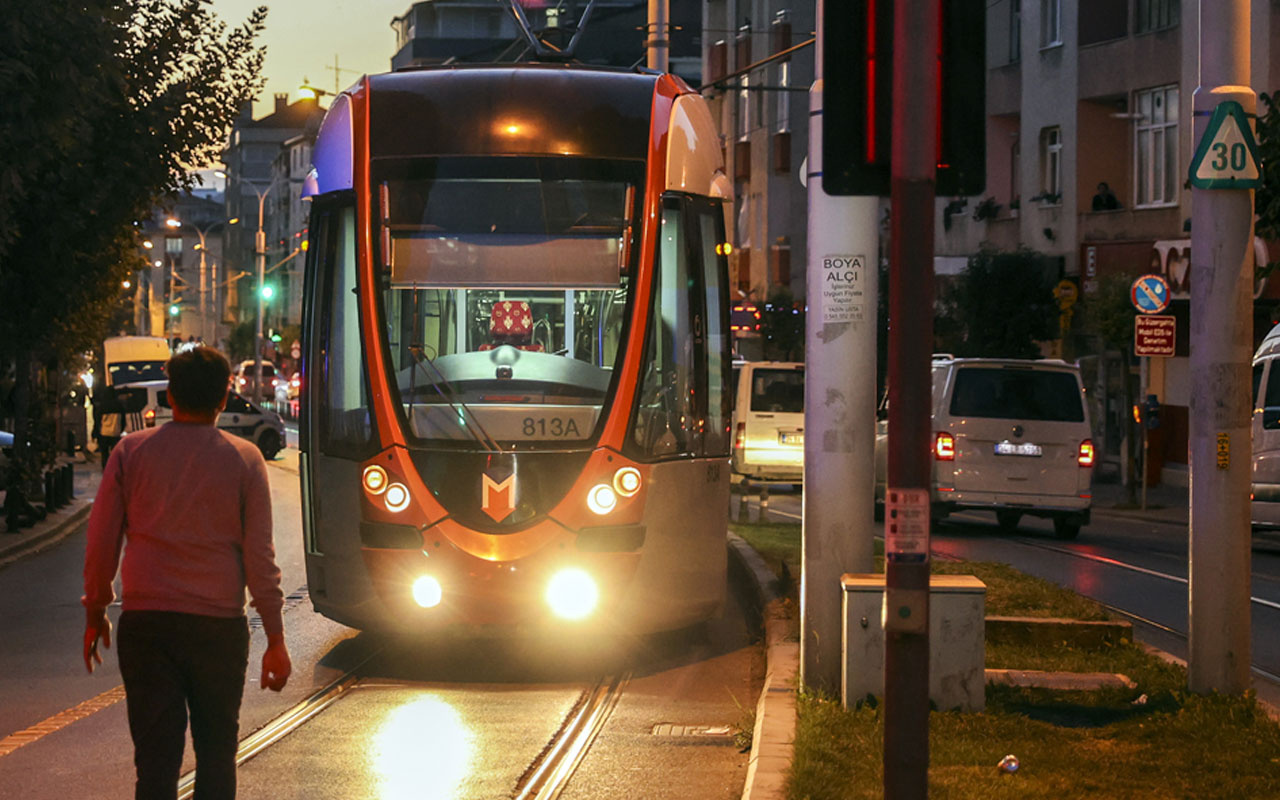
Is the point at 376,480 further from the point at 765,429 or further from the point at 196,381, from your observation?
the point at 765,429

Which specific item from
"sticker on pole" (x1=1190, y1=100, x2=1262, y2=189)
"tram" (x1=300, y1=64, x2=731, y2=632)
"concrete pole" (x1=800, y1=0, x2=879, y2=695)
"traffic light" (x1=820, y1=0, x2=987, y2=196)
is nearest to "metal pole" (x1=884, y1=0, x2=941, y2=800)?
"traffic light" (x1=820, y1=0, x2=987, y2=196)

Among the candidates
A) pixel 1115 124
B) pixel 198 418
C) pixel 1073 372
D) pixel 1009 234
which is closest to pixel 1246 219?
pixel 198 418

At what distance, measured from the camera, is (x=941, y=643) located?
337 inches

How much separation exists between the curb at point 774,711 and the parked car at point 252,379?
65325mm

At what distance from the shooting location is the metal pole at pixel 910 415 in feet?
17.0

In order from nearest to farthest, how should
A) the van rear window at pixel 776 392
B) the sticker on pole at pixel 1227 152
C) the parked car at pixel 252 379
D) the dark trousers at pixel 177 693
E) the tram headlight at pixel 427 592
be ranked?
the dark trousers at pixel 177 693 < the sticker on pole at pixel 1227 152 < the tram headlight at pixel 427 592 < the van rear window at pixel 776 392 < the parked car at pixel 252 379

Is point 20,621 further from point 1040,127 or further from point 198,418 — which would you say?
point 1040,127

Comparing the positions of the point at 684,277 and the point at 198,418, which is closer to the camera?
the point at 198,418

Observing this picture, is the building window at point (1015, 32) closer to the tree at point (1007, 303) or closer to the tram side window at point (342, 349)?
the tree at point (1007, 303)

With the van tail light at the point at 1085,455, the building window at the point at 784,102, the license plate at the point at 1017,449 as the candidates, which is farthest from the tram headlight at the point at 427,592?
the building window at the point at 784,102

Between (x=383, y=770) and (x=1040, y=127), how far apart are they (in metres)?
33.3

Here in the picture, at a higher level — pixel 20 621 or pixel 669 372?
pixel 669 372

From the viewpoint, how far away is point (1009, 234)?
41000mm

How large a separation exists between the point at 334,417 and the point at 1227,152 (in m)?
5.07
